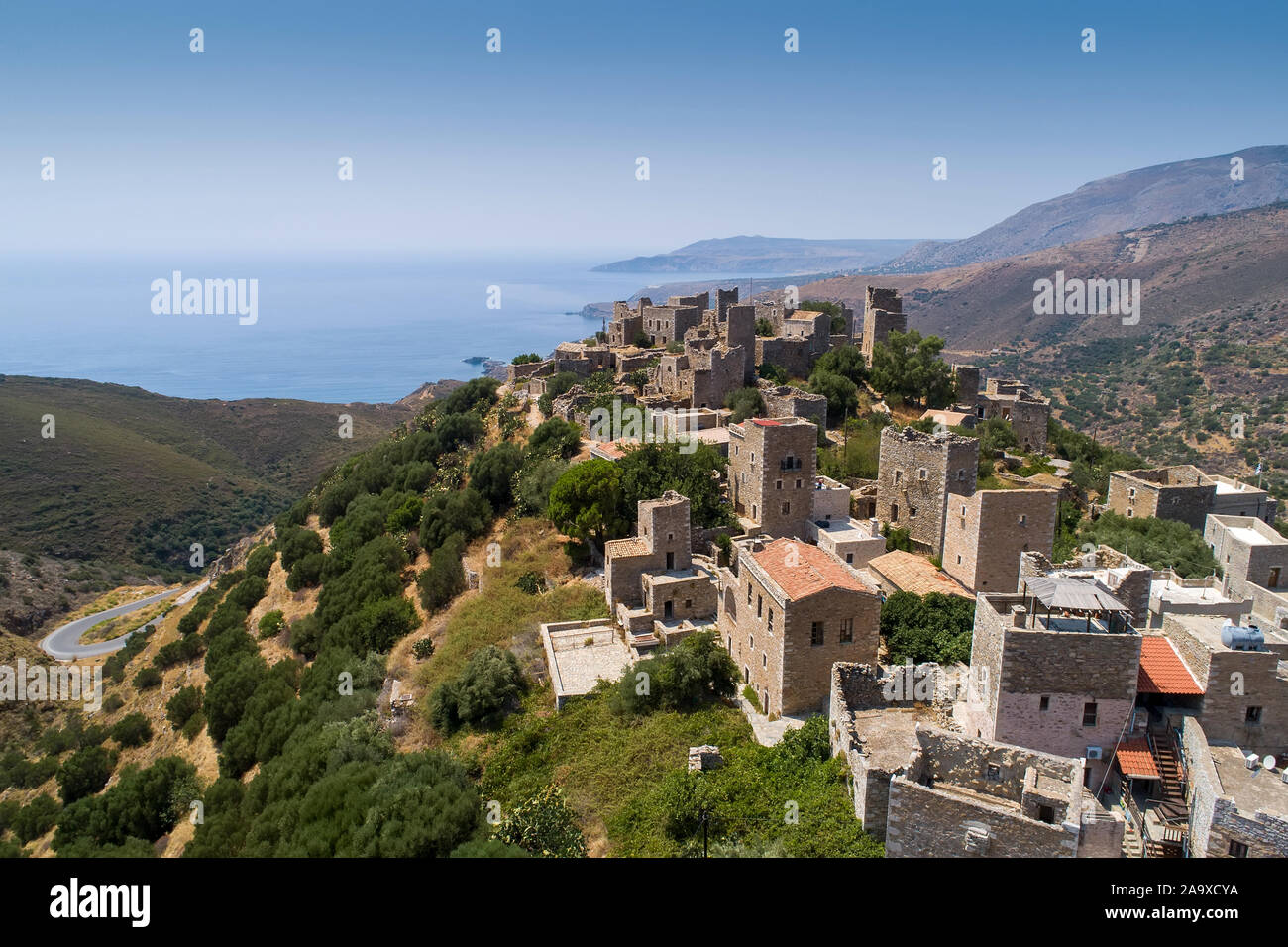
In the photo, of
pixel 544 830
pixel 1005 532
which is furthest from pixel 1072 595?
pixel 544 830

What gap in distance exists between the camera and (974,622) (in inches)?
570

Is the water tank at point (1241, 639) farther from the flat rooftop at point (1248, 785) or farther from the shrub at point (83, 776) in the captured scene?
the shrub at point (83, 776)

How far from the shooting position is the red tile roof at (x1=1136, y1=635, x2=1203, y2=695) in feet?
41.0

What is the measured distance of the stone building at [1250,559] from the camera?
21.6 m

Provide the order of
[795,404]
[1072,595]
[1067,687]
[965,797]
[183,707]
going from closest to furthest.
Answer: [965,797] → [1067,687] → [1072,595] → [183,707] → [795,404]

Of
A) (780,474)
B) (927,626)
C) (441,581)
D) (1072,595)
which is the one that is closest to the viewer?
(1072,595)

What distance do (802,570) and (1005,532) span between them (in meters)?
6.68

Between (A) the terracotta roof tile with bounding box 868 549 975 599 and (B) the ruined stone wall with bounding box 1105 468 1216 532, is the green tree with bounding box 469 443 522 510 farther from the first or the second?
(B) the ruined stone wall with bounding box 1105 468 1216 532

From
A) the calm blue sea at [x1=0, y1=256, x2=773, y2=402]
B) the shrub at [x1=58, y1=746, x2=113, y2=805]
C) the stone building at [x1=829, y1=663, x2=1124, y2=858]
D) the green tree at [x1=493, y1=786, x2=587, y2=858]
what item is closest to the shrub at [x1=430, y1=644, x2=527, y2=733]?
the green tree at [x1=493, y1=786, x2=587, y2=858]

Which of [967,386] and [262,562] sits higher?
[967,386]

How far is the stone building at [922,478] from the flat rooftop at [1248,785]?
10.4 metres

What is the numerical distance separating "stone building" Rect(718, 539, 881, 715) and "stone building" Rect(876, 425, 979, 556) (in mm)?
6321

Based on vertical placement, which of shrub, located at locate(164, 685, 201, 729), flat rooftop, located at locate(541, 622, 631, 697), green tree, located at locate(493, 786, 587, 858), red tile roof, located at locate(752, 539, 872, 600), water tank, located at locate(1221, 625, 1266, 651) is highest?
red tile roof, located at locate(752, 539, 872, 600)

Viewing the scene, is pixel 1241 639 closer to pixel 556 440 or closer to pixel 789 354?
pixel 556 440
